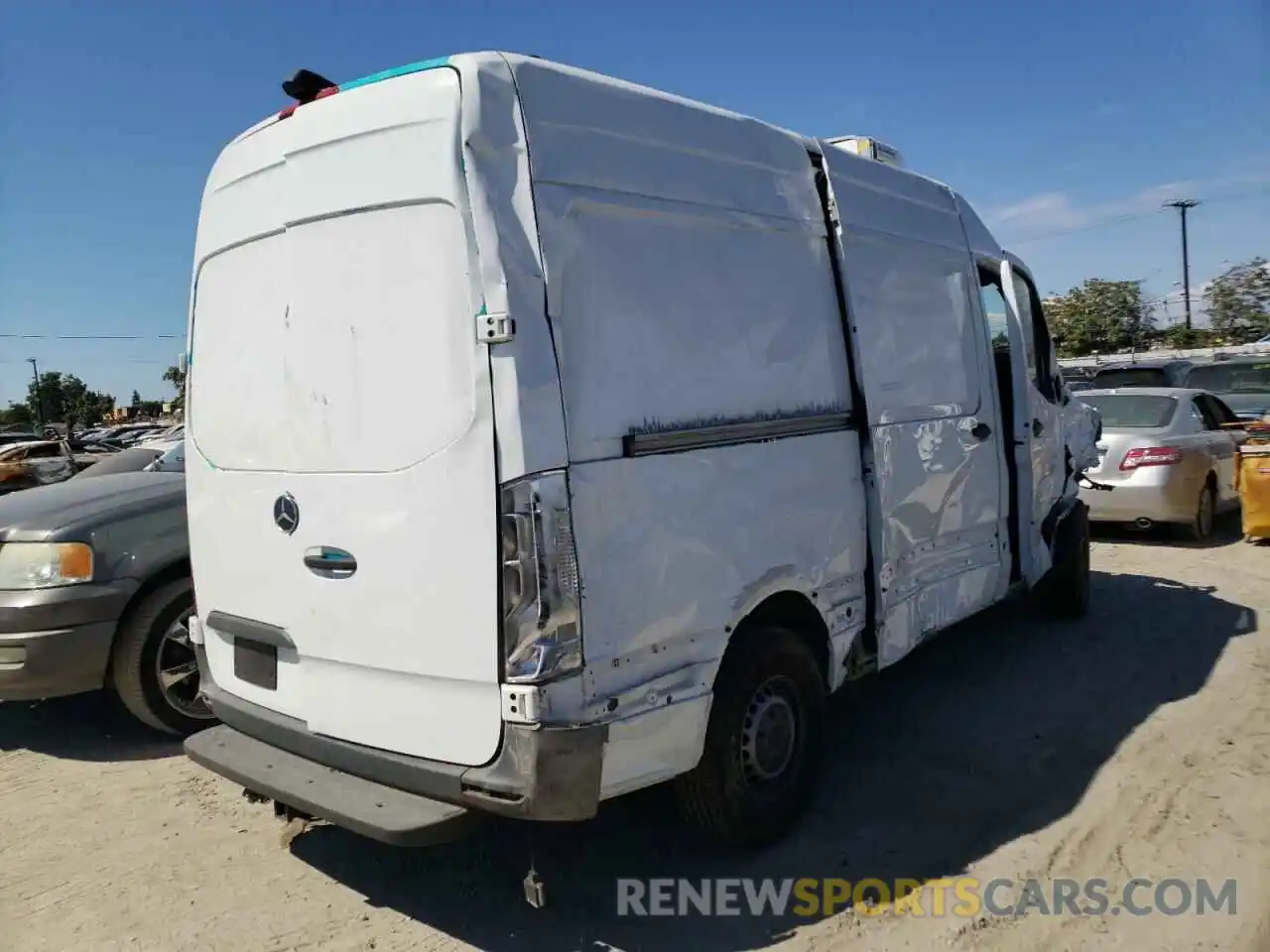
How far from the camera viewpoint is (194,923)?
332 centimetres

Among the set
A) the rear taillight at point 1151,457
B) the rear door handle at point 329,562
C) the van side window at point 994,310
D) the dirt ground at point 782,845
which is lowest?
the dirt ground at point 782,845

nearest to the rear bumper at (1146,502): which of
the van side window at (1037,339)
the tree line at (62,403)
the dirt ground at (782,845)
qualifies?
the van side window at (1037,339)

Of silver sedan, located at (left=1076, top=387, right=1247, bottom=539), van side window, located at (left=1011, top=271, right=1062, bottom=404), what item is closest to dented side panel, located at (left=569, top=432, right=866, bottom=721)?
van side window, located at (left=1011, top=271, right=1062, bottom=404)

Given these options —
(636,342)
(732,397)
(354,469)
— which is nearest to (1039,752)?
(732,397)

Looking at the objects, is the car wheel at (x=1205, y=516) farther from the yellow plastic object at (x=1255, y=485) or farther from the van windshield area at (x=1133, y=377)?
the van windshield area at (x=1133, y=377)

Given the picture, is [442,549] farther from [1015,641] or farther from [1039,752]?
[1015,641]

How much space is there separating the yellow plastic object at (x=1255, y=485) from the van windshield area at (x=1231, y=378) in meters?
5.06

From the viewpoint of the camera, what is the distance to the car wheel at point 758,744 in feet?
11.0

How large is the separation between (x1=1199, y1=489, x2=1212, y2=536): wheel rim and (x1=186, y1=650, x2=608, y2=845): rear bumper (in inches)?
338

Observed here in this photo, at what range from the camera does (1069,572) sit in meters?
6.61

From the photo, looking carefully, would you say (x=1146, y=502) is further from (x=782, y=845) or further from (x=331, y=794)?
(x=331, y=794)

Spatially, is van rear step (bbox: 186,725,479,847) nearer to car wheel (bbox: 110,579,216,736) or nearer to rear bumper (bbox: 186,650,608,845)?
rear bumper (bbox: 186,650,608,845)

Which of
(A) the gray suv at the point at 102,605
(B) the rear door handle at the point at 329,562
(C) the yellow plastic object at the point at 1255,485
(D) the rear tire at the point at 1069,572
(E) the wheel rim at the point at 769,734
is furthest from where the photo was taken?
(C) the yellow plastic object at the point at 1255,485

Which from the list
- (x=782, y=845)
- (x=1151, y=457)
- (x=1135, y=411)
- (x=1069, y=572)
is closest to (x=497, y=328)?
(x=782, y=845)
